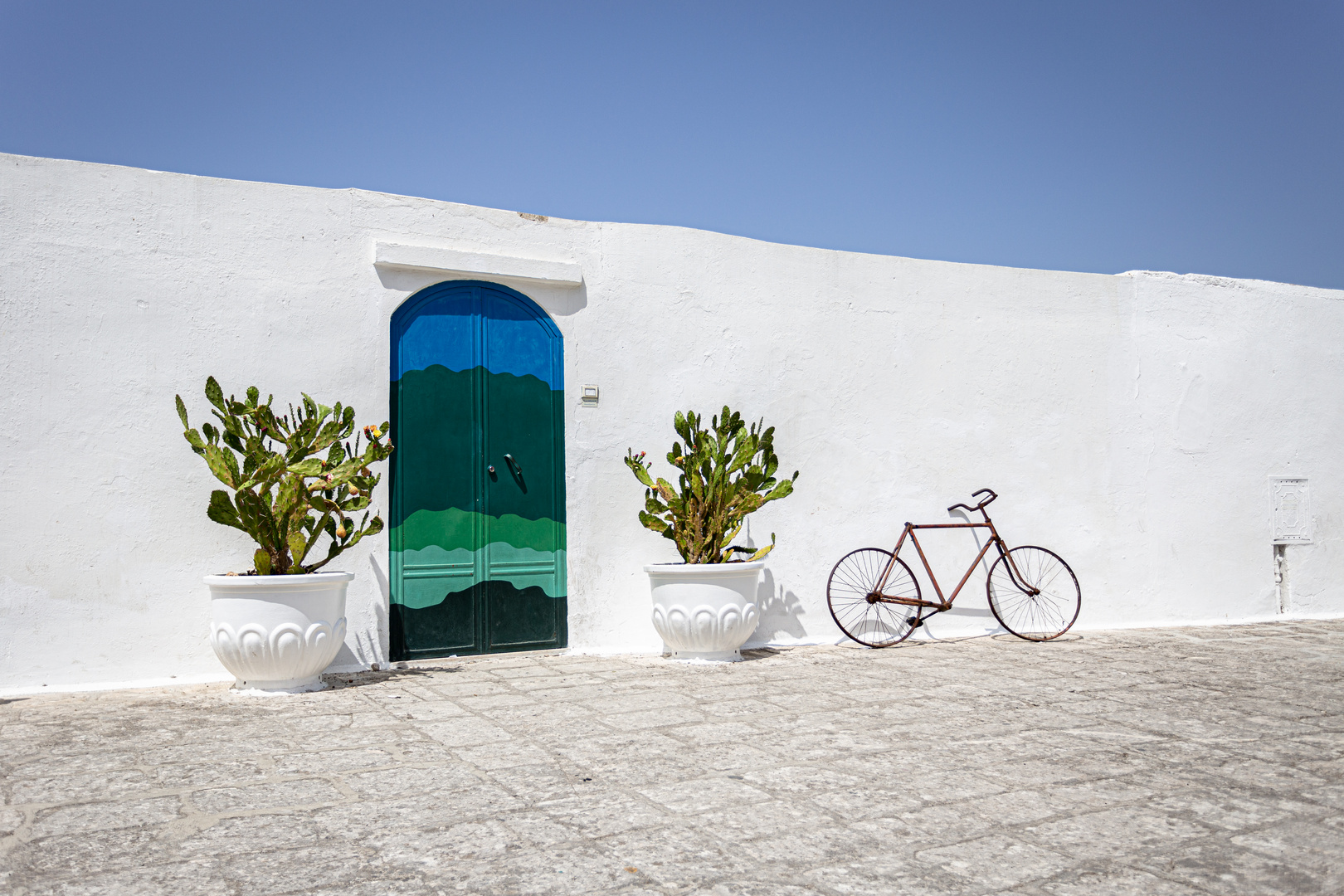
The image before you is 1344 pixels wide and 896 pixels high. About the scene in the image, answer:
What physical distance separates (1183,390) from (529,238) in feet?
17.1

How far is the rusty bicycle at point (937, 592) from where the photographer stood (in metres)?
6.38

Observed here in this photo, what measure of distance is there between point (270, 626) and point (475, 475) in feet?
5.04

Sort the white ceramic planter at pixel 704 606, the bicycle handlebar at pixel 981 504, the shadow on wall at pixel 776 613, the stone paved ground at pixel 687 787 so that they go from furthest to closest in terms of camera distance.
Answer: the bicycle handlebar at pixel 981 504, the shadow on wall at pixel 776 613, the white ceramic planter at pixel 704 606, the stone paved ground at pixel 687 787

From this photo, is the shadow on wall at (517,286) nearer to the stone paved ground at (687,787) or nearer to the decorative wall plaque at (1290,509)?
the stone paved ground at (687,787)

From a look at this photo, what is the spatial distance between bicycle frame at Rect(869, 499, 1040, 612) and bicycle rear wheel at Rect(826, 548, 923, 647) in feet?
0.24

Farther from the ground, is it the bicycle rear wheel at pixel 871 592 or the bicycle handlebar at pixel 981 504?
the bicycle handlebar at pixel 981 504

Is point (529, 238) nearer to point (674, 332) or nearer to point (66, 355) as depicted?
point (674, 332)

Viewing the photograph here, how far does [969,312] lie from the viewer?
275 inches

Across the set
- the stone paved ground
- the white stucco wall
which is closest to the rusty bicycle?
the white stucco wall

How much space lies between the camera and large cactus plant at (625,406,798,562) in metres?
5.55

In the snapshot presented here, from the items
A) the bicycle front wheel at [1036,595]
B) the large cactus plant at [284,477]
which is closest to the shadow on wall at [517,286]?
the large cactus plant at [284,477]

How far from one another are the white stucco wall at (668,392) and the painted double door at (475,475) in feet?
0.41

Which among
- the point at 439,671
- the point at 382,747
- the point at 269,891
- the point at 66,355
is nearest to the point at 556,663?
the point at 439,671

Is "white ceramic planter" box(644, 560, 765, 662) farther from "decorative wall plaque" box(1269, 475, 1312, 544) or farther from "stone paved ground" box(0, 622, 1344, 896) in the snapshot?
"decorative wall plaque" box(1269, 475, 1312, 544)
